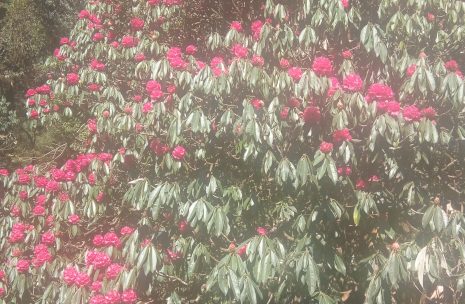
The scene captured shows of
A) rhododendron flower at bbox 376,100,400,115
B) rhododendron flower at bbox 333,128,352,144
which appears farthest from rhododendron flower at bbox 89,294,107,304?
rhododendron flower at bbox 376,100,400,115

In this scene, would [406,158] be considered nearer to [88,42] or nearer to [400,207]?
[400,207]

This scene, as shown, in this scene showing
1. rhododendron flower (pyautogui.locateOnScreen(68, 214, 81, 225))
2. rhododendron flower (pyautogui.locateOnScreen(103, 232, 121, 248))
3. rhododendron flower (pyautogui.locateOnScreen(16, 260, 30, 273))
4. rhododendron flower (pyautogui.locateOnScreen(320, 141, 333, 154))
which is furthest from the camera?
rhododendron flower (pyautogui.locateOnScreen(68, 214, 81, 225))

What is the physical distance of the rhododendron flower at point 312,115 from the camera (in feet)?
7.75

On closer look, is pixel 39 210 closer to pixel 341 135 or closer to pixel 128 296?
pixel 128 296

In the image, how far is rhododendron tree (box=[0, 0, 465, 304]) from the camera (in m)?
2.20

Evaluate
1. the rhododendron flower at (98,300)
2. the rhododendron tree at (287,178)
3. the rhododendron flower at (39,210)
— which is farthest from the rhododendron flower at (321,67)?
the rhododendron flower at (39,210)

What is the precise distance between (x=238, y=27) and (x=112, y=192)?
151 cm

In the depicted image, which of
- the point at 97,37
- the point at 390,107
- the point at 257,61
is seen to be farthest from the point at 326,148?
the point at 97,37

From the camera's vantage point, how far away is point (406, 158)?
8.02 ft

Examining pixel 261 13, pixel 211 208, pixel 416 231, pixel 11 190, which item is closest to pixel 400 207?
A: pixel 416 231

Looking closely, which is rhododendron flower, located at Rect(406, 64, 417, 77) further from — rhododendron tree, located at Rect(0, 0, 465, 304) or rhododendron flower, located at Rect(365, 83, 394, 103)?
rhododendron flower, located at Rect(365, 83, 394, 103)

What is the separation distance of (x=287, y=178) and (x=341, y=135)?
0.36 meters

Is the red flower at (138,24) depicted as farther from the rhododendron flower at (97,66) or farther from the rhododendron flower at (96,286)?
the rhododendron flower at (96,286)

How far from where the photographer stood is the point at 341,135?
85.9 inches
